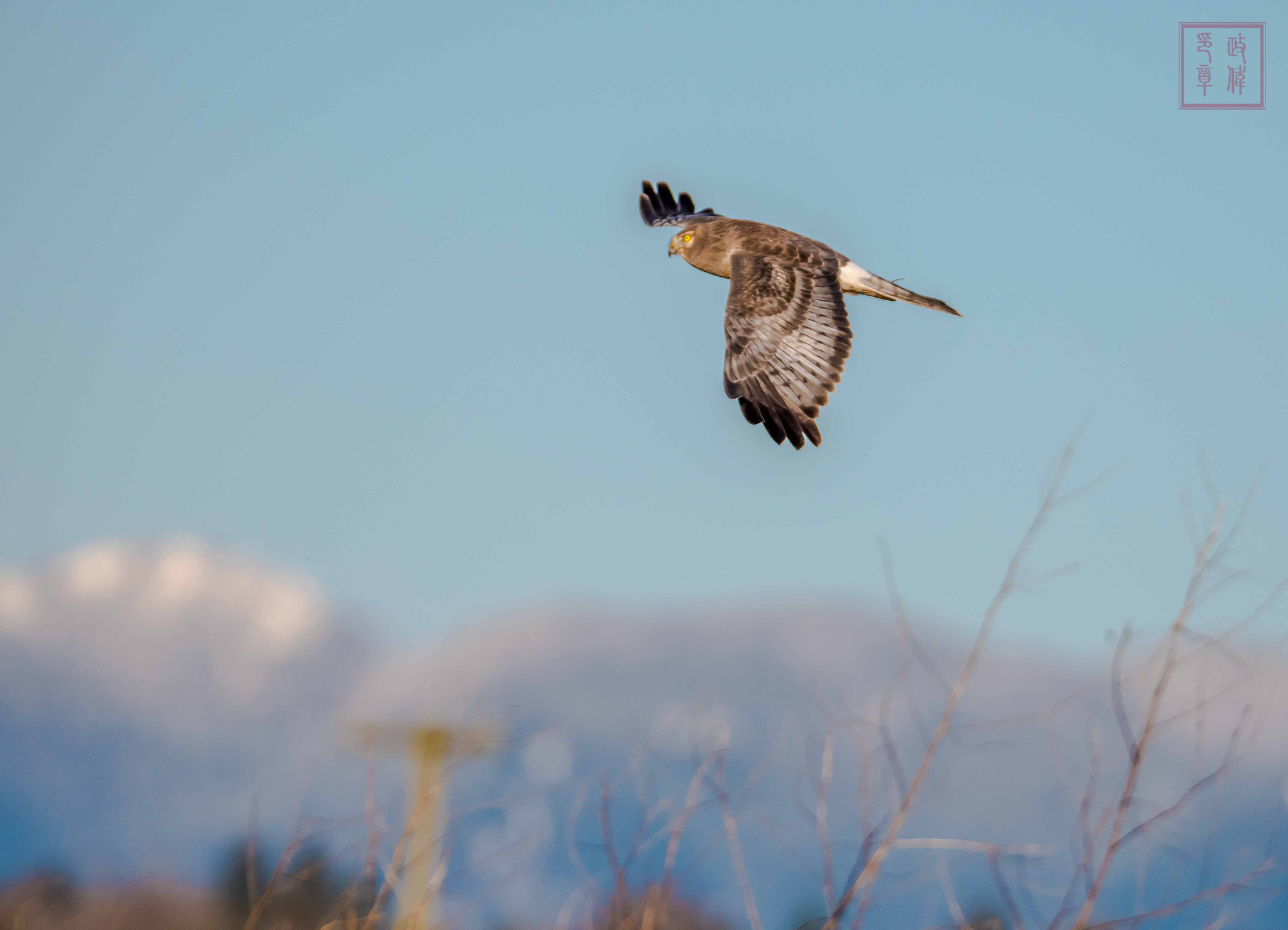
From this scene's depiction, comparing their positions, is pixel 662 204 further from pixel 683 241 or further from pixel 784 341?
pixel 784 341

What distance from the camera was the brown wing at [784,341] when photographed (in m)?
9.07

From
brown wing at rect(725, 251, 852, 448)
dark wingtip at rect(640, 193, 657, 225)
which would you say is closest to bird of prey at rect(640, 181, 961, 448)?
brown wing at rect(725, 251, 852, 448)

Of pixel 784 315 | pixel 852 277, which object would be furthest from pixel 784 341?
pixel 852 277

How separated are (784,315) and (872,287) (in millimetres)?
1208

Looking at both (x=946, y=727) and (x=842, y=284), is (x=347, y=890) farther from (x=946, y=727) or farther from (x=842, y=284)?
(x=842, y=284)

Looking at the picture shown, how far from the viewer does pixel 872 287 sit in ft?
35.4

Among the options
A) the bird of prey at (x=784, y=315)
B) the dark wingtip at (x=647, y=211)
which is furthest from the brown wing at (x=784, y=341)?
the dark wingtip at (x=647, y=211)

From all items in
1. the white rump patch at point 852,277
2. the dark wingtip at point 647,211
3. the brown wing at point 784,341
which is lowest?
the brown wing at point 784,341

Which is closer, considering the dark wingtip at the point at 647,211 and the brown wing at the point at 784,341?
the brown wing at the point at 784,341

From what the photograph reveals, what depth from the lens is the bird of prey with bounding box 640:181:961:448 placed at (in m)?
9.16

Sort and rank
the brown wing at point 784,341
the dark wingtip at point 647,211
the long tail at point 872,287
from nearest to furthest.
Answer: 1. the brown wing at point 784,341
2. the long tail at point 872,287
3. the dark wingtip at point 647,211

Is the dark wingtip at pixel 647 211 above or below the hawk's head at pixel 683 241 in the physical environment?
above

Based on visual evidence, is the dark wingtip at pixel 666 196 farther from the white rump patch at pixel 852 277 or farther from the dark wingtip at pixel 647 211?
the white rump patch at pixel 852 277

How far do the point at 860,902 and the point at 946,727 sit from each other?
465 mm
